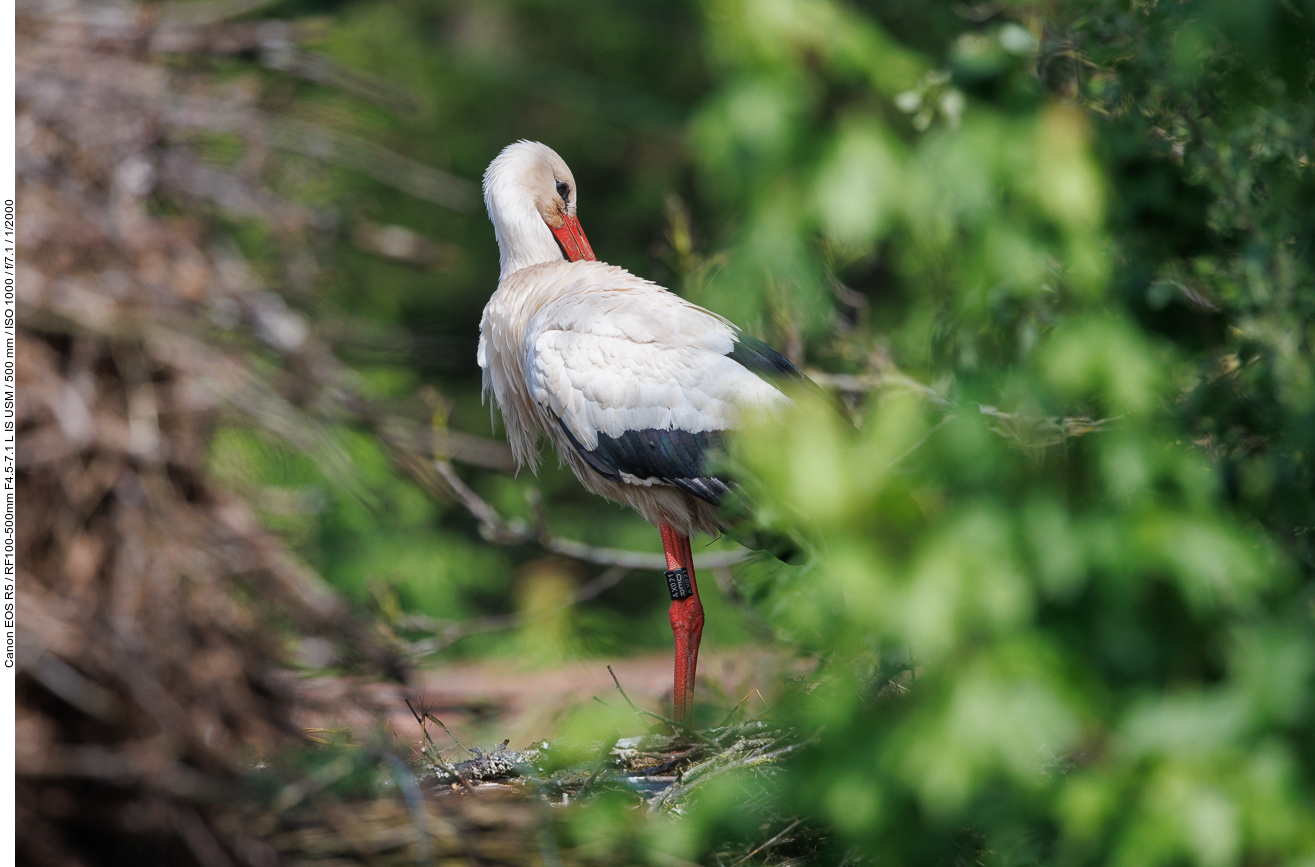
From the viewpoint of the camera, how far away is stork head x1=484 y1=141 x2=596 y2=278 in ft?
8.39

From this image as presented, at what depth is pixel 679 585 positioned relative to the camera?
2.56 metres

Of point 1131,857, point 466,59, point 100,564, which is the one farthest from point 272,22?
point 466,59

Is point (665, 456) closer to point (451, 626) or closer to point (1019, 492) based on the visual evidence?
point (451, 626)

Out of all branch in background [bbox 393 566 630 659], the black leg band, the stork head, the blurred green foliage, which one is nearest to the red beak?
the stork head

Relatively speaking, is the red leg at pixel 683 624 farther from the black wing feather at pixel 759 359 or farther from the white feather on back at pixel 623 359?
the black wing feather at pixel 759 359

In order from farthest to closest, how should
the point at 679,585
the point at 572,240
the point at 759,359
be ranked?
the point at 572,240 → the point at 679,585 → the point at 759,359

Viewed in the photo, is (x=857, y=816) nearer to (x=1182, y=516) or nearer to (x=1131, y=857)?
(x=1131, y=857)

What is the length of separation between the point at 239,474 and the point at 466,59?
7.79 meters

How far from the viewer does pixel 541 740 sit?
8.03ft

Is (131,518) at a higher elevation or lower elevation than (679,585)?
higher

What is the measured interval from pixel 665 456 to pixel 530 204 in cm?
72

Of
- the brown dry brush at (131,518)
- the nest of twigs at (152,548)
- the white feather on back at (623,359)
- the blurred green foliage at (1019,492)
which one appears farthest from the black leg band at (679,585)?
the blurred green foliage at (1019,492)


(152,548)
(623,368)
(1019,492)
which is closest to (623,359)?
(623,368)

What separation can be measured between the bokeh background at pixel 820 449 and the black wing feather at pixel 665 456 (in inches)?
9.3
